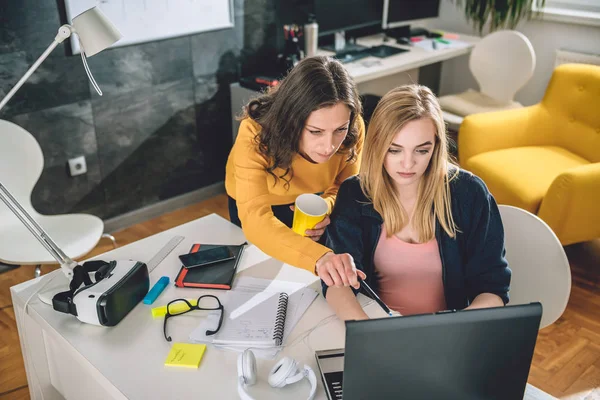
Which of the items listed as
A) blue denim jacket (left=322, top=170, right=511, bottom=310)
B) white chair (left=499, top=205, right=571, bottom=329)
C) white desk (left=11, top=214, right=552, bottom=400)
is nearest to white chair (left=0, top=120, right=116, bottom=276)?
white desk (left=11, top=214, right=552, bottom=400)

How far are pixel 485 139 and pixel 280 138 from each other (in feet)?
6.00

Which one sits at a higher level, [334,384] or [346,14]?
[346,14]

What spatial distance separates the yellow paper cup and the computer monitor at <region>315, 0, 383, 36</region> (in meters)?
2.25

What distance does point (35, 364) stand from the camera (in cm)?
163

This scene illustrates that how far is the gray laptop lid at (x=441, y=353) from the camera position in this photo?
39.9 inches

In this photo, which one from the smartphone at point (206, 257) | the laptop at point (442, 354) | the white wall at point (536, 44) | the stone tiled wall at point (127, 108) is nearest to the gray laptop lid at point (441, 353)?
the laptop at point (442, 354)

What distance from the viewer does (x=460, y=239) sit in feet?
5.34

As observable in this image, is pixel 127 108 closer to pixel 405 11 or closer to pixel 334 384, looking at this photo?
pixel 405 11

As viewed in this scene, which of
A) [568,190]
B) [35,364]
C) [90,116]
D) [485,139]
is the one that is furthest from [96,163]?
[568,190]

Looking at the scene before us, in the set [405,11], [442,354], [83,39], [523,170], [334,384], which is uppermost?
[83,39]

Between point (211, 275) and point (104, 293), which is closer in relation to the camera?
point (104, 293)

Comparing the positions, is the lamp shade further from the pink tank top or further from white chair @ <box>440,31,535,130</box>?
white chair @ <box>440,31,535,130</box>

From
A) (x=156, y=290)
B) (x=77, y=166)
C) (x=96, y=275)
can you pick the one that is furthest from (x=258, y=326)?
(x=77, y=166)

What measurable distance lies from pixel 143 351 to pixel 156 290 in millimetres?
224
